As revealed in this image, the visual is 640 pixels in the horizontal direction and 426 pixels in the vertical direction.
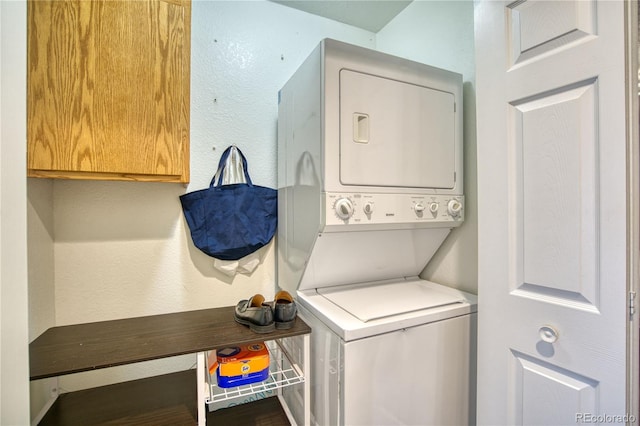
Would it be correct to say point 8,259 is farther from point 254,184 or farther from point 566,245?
point 566,245

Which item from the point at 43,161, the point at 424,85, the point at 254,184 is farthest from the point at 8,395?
the point at 424,85

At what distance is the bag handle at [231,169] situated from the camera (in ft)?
6.43

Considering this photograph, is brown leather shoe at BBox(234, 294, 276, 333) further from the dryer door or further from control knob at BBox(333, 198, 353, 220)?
the dryer door

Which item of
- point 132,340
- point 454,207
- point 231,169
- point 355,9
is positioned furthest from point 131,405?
point 355,9

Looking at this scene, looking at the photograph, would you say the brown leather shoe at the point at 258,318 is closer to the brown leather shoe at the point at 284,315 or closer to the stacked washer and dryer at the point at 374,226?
the brown leather shoe at the point at 284,315

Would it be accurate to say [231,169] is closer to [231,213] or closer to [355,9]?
[231,213]

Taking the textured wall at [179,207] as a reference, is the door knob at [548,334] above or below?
below

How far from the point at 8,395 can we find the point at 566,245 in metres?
1.73

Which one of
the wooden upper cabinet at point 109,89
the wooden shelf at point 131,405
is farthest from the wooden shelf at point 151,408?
the wooden upper cabinet at point 109,89

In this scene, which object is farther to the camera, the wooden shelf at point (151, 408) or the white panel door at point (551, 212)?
the wooden shelf at point (151, 408)

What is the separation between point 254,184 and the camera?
6.80 ft

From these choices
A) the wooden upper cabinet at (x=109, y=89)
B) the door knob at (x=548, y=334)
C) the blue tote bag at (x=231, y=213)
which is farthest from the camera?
the blue tote bag at (x=231, y=213)

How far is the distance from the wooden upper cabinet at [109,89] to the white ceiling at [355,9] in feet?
3.36

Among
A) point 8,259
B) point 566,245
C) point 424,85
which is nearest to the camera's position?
point 8,259
